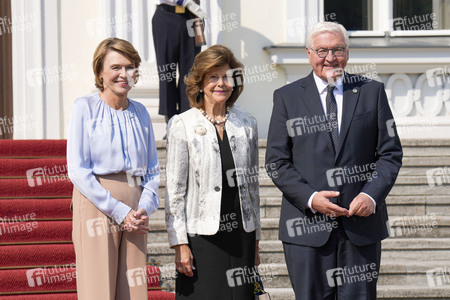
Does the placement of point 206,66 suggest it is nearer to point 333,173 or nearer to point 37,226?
point 333,173

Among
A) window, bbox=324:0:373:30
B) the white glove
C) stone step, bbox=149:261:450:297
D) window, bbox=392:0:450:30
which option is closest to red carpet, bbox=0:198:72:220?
stone step, bbox=149:261:450:297

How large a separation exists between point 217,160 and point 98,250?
0.74m

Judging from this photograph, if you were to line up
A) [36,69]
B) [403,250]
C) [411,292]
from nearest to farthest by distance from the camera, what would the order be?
[411,292]
[403,250]
[36,69]

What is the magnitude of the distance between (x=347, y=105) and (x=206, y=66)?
2.41 ft

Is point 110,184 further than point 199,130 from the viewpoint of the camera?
No

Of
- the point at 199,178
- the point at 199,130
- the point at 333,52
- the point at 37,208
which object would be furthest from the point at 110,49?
the point at 37,208

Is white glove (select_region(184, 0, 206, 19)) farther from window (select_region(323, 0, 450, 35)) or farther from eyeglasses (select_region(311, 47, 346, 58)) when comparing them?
eyeglasses (select_region(311, 47, 346, 58))

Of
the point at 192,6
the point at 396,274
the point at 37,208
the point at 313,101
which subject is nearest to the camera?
the point at 313,101

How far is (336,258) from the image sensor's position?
3959mm

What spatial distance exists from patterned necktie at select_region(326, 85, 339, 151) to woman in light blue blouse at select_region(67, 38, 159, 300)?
0.94 m

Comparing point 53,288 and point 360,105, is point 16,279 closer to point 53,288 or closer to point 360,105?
point 53,288

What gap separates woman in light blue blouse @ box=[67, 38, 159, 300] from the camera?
3.99 metres

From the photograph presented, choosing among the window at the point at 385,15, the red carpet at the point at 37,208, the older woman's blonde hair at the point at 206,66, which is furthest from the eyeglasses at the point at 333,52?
the window at the point at 385,15

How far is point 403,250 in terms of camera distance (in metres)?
6.22
